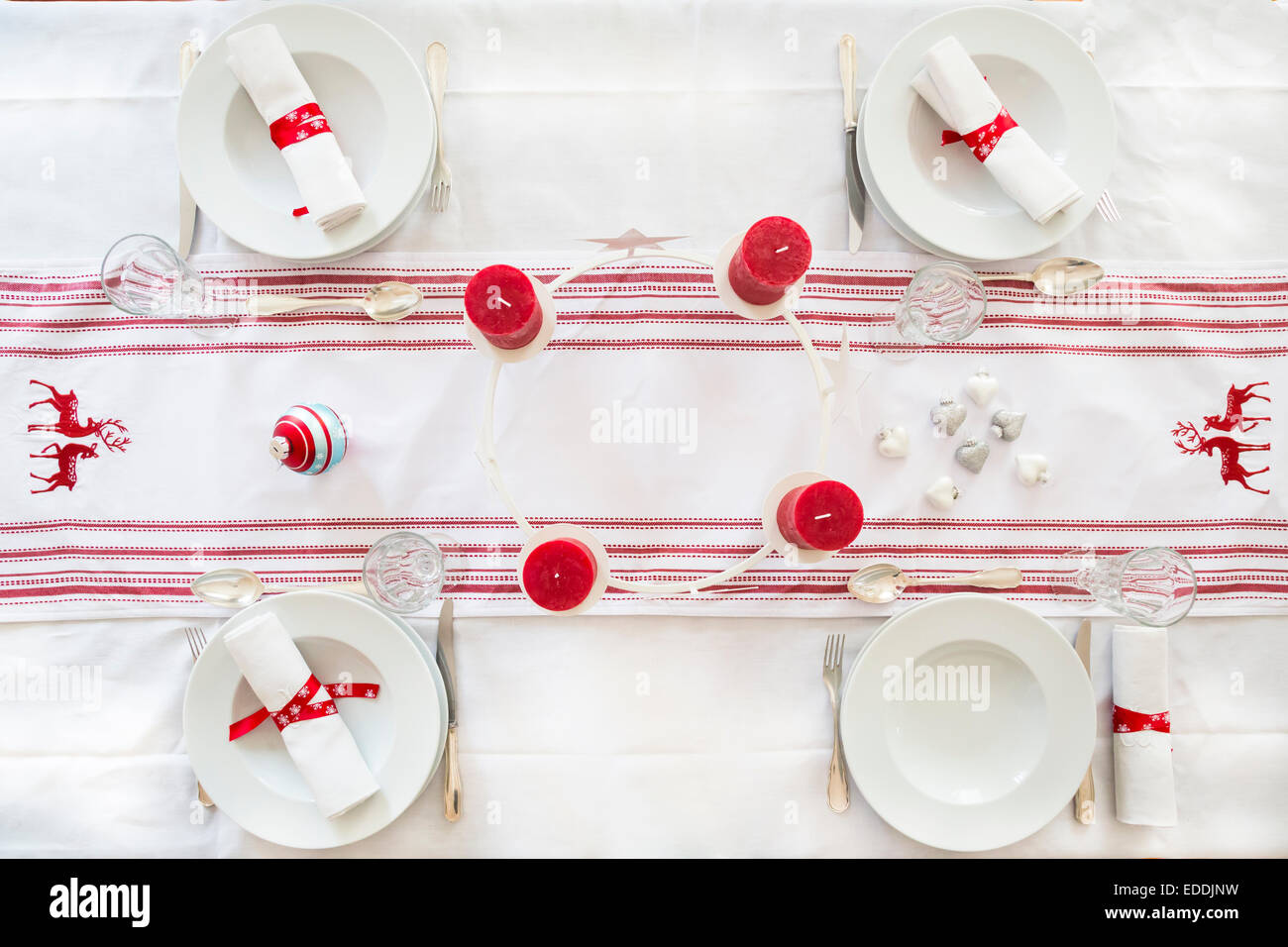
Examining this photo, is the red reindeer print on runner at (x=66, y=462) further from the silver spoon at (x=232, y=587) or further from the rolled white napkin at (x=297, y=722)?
the rolled white napkin at (x=297, y=722)

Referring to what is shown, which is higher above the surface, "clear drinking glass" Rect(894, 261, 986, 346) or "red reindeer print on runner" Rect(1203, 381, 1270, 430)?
"clear drinking glass" Rect(894, 261, 986, 346)

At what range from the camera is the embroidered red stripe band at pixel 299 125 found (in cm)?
97

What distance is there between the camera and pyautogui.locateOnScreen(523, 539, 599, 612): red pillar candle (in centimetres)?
73

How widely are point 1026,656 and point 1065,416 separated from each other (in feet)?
1.20

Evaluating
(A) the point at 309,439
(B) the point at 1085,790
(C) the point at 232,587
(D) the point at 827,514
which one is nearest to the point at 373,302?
(A) the point at 309,439

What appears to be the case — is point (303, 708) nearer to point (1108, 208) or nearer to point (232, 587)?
point (232, 587)

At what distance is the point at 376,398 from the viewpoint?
1055 mm

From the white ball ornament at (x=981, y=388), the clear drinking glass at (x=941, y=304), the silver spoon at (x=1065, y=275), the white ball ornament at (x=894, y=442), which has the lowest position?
the white ball ornament at (x=894, y=442)

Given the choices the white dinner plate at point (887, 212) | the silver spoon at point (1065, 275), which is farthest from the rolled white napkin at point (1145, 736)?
the white dinner plate at point (887, 212)

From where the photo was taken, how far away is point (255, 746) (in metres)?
1.01

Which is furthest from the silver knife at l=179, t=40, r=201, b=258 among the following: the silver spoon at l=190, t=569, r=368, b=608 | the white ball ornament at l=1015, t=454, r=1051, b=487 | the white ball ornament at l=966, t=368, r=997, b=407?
the white ball ornament at l=1015, t=454, r=1051, b=487

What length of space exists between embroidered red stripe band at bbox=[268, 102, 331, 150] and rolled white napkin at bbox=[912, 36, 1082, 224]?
33.4 inches

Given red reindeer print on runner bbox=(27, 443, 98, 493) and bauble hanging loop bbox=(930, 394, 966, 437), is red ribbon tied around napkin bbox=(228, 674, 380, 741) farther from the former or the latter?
bauble hanging loop bbox=(930, 394, 966, 437)

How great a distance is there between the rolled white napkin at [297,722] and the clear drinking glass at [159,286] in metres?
0.46
